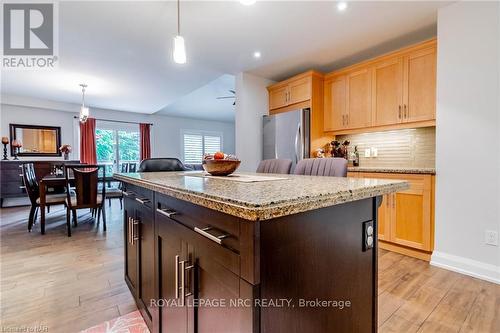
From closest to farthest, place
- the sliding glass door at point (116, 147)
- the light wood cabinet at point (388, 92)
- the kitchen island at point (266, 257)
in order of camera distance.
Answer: the kitchen island at point (266, 257) → the light wood cabinet at point (388, 92) → the sliding glass door at point (116, 147)

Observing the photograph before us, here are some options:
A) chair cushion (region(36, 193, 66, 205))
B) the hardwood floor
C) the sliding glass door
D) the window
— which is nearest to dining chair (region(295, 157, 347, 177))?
the hardwood floor

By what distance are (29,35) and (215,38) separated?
203cm

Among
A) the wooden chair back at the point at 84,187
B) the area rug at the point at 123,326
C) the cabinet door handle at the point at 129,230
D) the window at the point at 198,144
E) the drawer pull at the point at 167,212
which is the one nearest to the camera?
the drawer pull at the point at 167,212

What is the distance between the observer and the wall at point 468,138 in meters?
1.98

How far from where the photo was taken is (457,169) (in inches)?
84.9

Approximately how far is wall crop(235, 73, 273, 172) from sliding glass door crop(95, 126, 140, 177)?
4016 mm

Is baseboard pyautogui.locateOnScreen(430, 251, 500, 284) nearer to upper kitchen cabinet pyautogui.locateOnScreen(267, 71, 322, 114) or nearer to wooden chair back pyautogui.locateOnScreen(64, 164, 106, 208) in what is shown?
upper kitchen cabinet pyautogui.locateOnScreen(267, 71, 322, 114)

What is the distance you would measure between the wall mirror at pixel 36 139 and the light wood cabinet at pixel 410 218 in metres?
6.65

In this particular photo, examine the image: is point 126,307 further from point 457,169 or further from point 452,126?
point 452,126

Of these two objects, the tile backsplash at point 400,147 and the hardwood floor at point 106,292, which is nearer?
the hardwood floor at point 106,292

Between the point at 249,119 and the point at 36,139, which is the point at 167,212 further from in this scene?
the point at 36,139

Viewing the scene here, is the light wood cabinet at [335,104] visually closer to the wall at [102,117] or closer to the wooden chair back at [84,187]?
the wooden chair back at [84,187]

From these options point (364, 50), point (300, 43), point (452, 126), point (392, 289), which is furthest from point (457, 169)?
point (300, 43)

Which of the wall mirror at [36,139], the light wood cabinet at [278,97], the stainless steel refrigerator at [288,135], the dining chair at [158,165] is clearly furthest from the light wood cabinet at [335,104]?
the wall mirror at [36,139]
